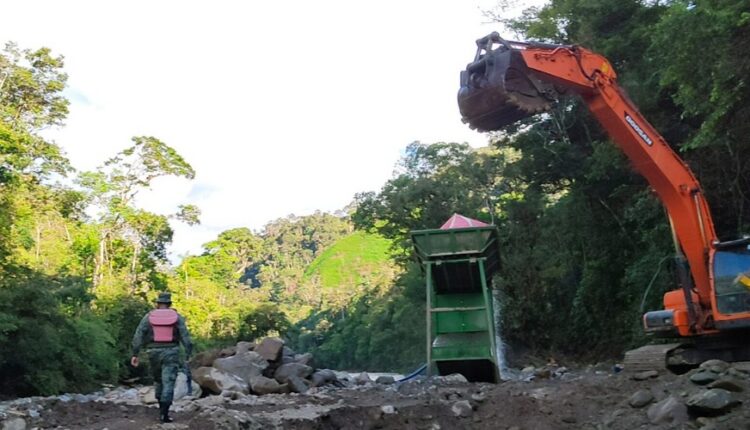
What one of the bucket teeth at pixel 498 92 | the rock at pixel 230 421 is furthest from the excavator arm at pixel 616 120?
the rock at pixel 230 421

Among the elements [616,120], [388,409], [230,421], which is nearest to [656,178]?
[616,120]

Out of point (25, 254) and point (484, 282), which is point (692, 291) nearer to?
point (484, 282)

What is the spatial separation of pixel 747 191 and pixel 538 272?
42.1 feet

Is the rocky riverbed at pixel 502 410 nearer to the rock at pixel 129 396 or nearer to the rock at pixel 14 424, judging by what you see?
the rock at pixel 14 424

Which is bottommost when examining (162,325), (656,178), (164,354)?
(164,354)

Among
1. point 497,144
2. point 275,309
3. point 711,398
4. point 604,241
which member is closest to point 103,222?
point 275,309

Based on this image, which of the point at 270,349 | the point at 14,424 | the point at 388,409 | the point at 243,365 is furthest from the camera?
the point at 270,349

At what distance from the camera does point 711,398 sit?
565cm

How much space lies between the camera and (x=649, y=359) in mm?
7953

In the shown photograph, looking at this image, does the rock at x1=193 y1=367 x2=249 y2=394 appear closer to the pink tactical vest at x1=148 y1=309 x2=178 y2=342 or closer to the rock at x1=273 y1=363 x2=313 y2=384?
the rock at x1=273 y1=363 x2=313 y2=384

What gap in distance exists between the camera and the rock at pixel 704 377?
6211mm

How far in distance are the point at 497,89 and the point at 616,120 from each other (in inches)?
81.9

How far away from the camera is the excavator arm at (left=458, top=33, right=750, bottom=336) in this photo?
7840mm

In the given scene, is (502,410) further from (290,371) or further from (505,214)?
(505,214)
